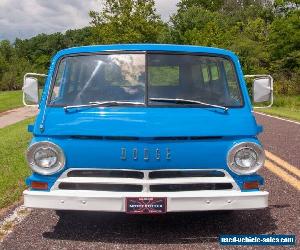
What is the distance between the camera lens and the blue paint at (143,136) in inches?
173

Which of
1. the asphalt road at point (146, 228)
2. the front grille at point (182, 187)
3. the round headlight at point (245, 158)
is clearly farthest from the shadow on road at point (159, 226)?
the round headlight at point (245, 158)

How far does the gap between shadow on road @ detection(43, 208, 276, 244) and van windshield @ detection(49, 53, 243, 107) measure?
4.09ft

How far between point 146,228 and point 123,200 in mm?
788

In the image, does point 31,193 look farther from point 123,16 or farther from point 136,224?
point 123,16

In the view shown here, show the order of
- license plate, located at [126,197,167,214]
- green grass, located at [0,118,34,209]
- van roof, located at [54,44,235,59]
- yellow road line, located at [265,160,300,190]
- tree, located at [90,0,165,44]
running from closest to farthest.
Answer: license plate, located at [126,197,167,214], van roof, located at [54,44,235,59], green grass, located at [0,118,34,209], yellow road line, located at [265,160,300,190], tree, located at [90,0,165,44]

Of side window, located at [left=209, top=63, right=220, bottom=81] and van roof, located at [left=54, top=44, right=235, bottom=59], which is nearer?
van roof, located at [left=54, top=44, right=235, bottom=59]

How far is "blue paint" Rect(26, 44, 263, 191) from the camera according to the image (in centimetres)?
439

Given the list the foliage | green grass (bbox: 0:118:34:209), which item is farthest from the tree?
green grass (bbox: 0:118:34:209)

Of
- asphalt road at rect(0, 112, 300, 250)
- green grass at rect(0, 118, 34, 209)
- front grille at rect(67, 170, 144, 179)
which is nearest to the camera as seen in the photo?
front grille at rect(67, 170, 144, 179)

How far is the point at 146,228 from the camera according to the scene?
196 inches

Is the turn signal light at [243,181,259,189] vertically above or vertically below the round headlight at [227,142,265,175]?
below

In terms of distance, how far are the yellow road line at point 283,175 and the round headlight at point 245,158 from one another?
7.87 feet

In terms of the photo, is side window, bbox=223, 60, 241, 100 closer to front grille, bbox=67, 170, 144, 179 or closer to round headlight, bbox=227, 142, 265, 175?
round headlight, bbox=227, 142, 265, 175

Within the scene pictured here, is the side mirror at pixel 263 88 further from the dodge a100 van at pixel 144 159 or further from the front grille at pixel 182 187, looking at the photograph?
the front grille at pixel 182 187
